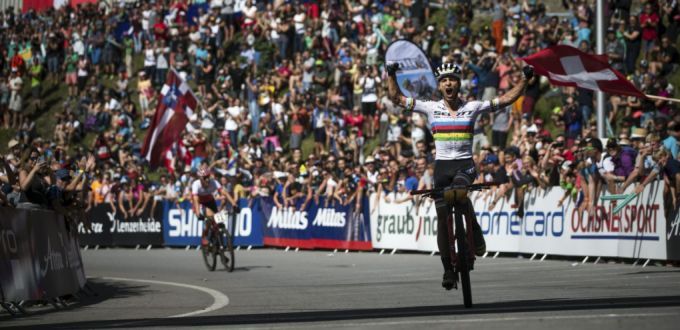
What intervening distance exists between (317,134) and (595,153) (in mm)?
14198

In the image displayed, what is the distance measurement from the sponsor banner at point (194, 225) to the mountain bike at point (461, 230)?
62.5 feet

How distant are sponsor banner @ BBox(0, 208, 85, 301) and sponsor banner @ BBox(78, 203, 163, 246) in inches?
769

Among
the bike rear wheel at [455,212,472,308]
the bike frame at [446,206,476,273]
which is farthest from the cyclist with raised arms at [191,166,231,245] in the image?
the bike rear wheel at [455,212,472,308]

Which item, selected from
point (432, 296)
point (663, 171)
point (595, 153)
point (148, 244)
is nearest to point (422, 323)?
point (432, 296)

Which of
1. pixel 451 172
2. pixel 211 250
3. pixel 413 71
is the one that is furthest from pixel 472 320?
pixel 413 71

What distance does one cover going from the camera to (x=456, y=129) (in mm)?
12359

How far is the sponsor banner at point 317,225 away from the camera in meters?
28.7

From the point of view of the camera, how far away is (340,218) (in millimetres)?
29297

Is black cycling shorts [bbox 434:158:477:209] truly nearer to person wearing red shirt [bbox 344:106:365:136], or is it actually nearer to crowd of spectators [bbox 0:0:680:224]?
crowd of spectators [bbox 0:0:680:224]

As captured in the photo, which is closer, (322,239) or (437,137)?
(437,137)

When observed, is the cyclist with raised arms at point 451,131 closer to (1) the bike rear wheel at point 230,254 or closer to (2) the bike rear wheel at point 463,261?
(2) the bike rear wheel at point 463,261

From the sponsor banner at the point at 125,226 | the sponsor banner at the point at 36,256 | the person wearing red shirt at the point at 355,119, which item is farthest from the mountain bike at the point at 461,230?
the sponsor banner at the point at 125,226

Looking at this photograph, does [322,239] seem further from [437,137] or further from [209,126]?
[437,137]

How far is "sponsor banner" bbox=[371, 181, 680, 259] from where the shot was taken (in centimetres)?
1973
